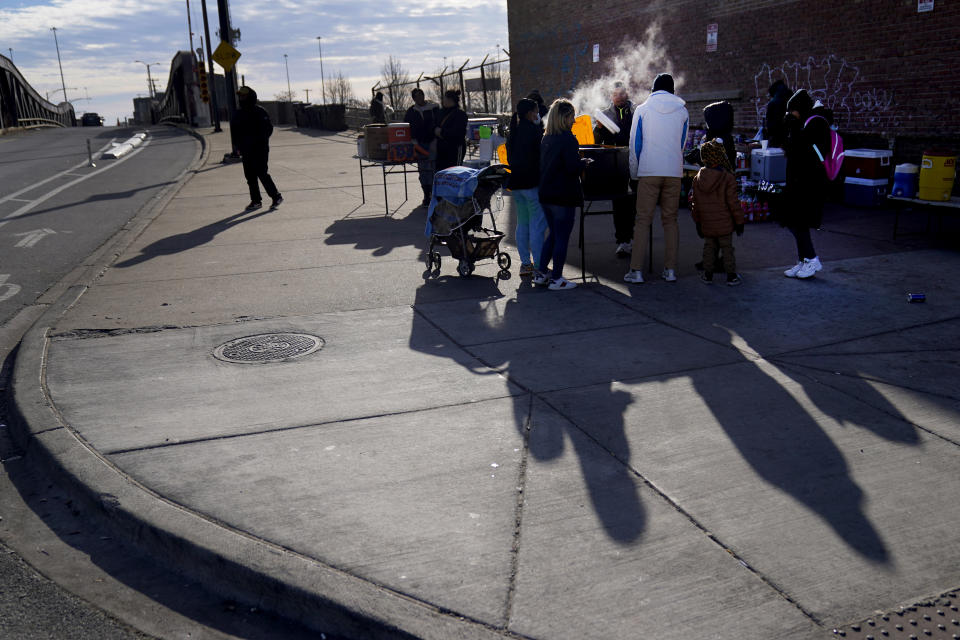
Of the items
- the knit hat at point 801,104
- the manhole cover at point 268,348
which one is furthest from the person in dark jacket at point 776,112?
the manhole cover at point 268,348

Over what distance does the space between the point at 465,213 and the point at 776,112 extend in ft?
25.0

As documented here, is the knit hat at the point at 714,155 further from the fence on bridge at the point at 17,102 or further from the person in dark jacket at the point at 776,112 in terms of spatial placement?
the fence on bridge at the point at 17,102

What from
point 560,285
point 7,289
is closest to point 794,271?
point 560,285

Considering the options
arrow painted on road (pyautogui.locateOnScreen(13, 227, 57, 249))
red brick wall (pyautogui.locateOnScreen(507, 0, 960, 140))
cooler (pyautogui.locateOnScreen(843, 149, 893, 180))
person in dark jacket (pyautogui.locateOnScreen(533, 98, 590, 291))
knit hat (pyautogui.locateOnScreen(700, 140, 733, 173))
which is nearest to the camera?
person in dark jacket (pyautogui.locateOnScreen(533, 98, 590, 291))

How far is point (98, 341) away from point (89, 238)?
641 centimetres

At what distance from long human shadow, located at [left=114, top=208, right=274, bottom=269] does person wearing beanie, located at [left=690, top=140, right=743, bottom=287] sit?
656 centimetres

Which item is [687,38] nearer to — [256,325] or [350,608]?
[256,325]

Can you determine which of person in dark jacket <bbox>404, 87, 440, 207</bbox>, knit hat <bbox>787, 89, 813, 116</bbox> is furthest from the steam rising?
knit hat <bbox>787, 89, 813, 116</bbox>

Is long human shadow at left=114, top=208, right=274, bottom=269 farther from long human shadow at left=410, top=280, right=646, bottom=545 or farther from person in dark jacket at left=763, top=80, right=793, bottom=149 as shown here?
person in dark jacket at left=763, top=80, right=793, bottom=149

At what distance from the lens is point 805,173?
8.20 metres

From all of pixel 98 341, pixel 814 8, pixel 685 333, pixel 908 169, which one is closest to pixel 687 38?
pixel 814 8

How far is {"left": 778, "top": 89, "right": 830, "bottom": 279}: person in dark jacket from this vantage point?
8.12 m

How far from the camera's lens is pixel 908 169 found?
10.6 m

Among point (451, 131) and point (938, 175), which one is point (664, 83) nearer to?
point (938, 175)
